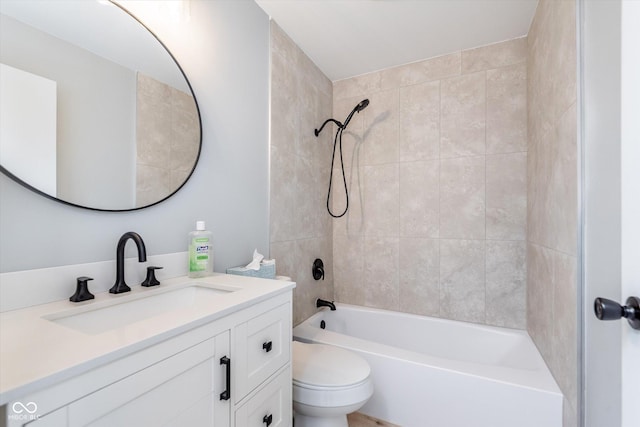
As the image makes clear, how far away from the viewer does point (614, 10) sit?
73cm

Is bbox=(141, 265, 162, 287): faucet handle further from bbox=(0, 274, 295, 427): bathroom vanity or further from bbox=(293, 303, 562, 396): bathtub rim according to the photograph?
bbox=(293, 303, 562, 396): bathtub rim

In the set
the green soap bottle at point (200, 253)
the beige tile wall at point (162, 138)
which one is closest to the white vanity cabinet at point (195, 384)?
the green soap bottle at point (200, 253)

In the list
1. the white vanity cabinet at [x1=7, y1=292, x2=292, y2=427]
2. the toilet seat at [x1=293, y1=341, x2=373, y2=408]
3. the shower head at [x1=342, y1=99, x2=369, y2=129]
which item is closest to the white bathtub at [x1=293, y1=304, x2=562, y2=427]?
the toilet seat at [x1=293, y1=341, x2=373, y2=408]

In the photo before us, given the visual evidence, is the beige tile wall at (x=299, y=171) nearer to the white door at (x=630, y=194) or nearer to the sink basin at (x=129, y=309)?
the sink basin at (x=129, y=309)

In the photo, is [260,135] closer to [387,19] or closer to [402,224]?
[387,19]

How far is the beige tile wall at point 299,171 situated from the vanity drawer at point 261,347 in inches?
29.0

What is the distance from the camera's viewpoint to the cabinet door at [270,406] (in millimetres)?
832

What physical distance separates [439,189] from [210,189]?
1.59 meters

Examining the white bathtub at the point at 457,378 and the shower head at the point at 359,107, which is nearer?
the white bathtub at the point at 457,378

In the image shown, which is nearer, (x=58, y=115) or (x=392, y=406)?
(x=58, y=115)

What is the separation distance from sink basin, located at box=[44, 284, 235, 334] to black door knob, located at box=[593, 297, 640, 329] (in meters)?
0.99

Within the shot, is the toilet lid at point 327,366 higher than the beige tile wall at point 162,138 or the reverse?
the reverse

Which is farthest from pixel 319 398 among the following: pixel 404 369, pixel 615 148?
pixel 615 148

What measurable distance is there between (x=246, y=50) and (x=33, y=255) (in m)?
1.33
